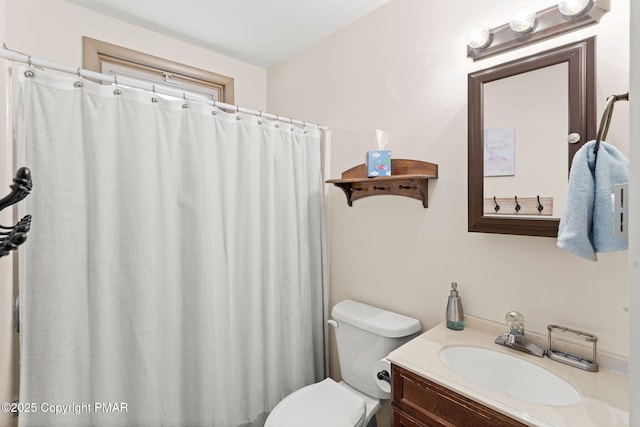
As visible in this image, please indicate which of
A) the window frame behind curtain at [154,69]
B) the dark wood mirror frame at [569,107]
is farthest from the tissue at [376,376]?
the window frame behind curtain at [154,69]

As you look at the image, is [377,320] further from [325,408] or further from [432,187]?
[432,187]

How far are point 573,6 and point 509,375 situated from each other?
4.39 ft

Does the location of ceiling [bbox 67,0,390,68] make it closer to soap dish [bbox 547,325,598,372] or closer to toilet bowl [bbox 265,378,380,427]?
soap dish [bbox 547,325,598,372]

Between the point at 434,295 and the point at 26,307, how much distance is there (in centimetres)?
171

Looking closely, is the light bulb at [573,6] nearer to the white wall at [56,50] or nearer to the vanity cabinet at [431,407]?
the vanity cabinet at [431,407]

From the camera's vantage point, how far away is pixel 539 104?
1180 millimetres

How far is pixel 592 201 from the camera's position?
3.10 ft

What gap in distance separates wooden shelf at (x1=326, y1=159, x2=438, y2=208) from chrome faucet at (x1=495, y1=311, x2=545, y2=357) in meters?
0.61

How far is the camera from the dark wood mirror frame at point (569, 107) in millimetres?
1072

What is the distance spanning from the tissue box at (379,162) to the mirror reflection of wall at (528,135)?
48 cm

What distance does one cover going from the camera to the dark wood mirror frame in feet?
3.52

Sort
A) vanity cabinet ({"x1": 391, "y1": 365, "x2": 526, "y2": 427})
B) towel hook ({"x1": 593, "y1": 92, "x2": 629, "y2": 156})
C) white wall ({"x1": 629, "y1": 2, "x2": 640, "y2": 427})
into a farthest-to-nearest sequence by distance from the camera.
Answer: vanity cabinet ({"x1": 391, "y1": 365, "x2": 526, "y2": 427}), towel hook ({"x1": 593, "y1": 92, "x2": 629, "y2": 156}), white wall ({"x1": 629, "y1": 2, "x2": 640, "y2": 427})

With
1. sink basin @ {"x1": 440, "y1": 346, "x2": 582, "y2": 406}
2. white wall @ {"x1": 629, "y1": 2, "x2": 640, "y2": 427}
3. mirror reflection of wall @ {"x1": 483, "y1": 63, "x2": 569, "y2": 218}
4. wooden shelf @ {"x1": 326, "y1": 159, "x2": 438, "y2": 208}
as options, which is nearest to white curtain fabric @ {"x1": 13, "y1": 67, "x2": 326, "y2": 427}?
wooden shelf @ {"x1": 326, "y1": 159, "x2": 438, "y2": 208}

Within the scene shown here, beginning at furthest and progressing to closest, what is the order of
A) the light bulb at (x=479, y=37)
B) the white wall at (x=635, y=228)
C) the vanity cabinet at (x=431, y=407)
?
the light bulb at (x=479, y=37)
the vanity cabinet at (x=431, y=407)
the white wall at (x=635, y=228)
